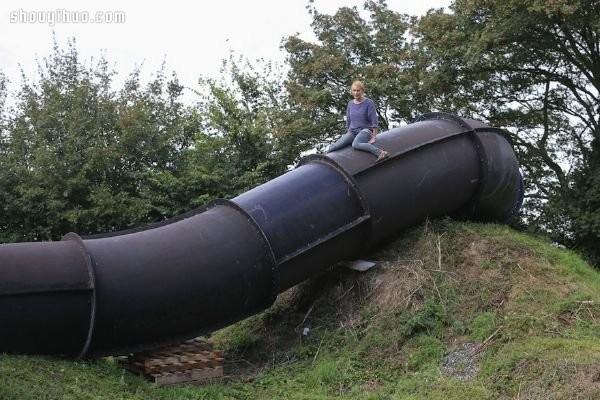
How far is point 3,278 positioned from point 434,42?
44.7 feet

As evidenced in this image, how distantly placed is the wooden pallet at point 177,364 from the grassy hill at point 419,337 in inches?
7.4

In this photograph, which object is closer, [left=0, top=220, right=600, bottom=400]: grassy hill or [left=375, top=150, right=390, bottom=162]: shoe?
[left=0, top=220, right=600, bottom=400]: grassy hill

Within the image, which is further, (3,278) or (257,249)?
(257,249)

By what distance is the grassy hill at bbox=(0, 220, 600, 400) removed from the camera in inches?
267

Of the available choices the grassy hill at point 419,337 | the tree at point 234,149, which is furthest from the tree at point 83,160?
the grassy hill at point 419,337

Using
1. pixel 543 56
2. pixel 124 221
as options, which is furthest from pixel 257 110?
pixel 543 56

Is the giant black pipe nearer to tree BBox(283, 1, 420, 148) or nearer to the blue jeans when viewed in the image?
the blue jeans

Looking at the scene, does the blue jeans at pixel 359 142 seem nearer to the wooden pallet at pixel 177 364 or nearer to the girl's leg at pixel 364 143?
the girl's leg at pixel 364 143

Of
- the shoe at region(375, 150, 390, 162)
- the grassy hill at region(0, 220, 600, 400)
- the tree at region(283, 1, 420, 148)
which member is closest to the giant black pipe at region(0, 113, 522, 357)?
the shoe at region(375, 150, 390, 162)

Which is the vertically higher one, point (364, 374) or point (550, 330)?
point (550, 330)

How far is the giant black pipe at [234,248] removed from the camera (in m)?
7.24

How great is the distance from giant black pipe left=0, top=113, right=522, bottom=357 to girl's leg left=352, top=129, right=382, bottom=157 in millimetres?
106

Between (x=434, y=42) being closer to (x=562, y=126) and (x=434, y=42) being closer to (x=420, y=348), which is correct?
(x=562, y=126)

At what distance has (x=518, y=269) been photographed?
8898mm
